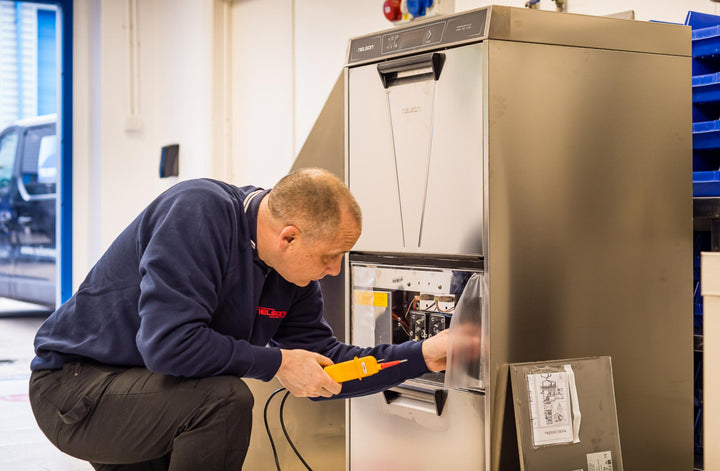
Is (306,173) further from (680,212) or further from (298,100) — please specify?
(298,100)

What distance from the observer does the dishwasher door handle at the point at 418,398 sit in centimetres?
176

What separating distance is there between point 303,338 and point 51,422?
1.87ft

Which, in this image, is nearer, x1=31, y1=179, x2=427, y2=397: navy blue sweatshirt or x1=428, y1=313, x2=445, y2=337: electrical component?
x1=31, y1=179, x2=427, y2=397: navy blue sweatshirt

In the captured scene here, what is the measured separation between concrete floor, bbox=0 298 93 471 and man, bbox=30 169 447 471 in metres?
1.25

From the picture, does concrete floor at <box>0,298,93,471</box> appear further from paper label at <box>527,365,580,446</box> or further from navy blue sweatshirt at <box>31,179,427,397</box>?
paper label at <box>527,365,580,446</box>

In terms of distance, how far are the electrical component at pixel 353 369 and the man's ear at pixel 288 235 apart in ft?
0.90

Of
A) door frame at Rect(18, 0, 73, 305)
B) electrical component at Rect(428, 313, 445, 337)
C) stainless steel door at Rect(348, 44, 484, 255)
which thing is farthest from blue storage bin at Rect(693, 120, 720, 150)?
door frame at Rect(18, 0, 73, 305)

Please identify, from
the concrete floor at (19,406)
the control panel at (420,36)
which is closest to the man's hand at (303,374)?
the control panel at (420,36)

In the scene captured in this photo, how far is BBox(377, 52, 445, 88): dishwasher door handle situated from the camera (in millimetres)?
1725

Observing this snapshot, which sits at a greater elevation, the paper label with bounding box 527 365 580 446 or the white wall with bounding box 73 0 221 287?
the white wall with bounding box 73 0 221 287

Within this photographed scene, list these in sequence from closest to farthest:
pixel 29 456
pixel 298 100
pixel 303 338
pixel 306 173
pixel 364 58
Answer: pixel 306 173 → pixel 303 338 → pixel 364 58 → pixel 29 456 → pixel 298 100

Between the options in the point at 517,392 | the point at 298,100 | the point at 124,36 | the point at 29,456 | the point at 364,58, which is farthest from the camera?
the point at 124,36

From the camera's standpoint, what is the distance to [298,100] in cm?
365

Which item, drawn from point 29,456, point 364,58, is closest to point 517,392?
point 364,58
